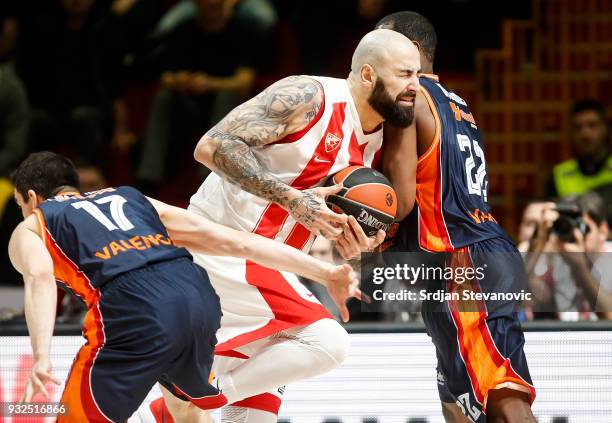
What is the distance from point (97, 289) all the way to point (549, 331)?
2.62m

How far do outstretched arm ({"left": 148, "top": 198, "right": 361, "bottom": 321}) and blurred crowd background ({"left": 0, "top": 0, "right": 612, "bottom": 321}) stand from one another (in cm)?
334

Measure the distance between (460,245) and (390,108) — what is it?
67 centimetres

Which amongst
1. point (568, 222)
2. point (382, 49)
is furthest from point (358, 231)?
point (568, 222)

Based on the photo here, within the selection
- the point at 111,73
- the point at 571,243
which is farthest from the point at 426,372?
the point at 111,73

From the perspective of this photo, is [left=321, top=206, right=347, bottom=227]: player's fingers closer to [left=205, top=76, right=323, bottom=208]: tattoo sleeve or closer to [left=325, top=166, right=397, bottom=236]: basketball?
[left=325, top=166, right=397, bottom=236]: basketball

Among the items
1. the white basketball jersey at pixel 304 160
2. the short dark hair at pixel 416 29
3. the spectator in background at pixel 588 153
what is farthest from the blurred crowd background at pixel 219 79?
the short dark hair at pixel 416 29

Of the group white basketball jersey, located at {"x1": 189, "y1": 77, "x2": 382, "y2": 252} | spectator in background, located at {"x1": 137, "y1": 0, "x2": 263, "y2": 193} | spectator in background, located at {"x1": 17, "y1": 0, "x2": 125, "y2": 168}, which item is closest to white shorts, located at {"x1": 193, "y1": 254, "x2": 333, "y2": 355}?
white basketball jersey, located at {"x1": 189, "y1": 77, "x2": 382, "y2": 252}

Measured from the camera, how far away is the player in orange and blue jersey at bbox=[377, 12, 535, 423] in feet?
14.8

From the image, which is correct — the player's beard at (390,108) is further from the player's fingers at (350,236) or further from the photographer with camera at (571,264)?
the photographer with camera at (571,264)

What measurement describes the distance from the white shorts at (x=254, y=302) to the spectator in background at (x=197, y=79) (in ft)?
11.9

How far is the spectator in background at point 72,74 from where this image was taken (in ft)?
27.9

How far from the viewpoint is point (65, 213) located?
13.4 ft

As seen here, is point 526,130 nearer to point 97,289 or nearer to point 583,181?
point 583,181

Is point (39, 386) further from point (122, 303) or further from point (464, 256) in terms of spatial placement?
point (464, 256)
